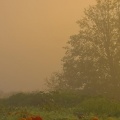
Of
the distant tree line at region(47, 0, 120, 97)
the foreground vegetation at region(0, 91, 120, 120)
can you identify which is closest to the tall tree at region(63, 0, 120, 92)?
the distant tree line at region(47, 0, 120, 97)

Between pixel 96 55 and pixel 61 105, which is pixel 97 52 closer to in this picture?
pixel 96 55

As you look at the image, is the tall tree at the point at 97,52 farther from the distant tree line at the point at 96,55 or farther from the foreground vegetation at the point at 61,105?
the foreground vegetation at the point at 61,105

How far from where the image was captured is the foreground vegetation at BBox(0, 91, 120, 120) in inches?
900

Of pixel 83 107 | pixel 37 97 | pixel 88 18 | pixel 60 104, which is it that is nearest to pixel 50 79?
pixel 88 18

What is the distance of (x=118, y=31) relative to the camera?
4762 cm

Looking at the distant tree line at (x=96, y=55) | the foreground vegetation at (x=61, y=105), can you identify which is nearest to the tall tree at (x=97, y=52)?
the distant tree line at (x=96, y=55)

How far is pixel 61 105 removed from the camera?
28.8 meters

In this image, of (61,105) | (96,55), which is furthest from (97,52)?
(61,105)

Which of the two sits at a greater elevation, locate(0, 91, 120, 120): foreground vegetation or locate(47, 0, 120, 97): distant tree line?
locate(47, 0, 120, 97): distant tree line

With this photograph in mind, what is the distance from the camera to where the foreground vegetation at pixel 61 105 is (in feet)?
75.0

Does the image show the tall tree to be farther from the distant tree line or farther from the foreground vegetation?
the foreground vegetation

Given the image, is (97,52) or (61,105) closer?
(61,105)

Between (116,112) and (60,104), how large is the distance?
7.24 m

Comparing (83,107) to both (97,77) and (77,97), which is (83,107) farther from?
(97,77)
